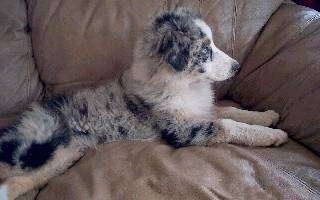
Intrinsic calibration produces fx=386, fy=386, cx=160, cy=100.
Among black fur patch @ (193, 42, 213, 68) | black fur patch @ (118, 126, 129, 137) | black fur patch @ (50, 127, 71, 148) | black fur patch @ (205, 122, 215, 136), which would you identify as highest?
black fur patch @ (193, 42, 213, 68)

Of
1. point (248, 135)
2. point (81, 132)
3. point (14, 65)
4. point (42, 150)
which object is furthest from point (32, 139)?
point (248, 135)

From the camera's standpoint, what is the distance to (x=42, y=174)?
→ 5.00 ft

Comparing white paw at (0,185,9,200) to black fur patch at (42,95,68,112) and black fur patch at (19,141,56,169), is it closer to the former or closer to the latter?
black fur patch at (19,141,56,169)

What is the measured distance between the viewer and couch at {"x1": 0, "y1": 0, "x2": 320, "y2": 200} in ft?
4.24

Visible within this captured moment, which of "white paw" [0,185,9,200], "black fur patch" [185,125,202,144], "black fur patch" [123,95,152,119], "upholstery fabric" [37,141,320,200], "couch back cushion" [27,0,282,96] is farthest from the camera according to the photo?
"couch back cushion" [27,0,282,96]

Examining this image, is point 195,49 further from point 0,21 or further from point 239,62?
point 0,21

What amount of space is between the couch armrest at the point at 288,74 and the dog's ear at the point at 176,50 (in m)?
0.39

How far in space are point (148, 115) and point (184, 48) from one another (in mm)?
339

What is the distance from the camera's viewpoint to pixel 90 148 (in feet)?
5.32

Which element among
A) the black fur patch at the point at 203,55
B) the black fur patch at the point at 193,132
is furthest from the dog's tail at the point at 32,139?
the black fur patch at the point at 203,55

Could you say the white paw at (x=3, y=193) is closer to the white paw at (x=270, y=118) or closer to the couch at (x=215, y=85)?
the couch at (x=215, y=85)

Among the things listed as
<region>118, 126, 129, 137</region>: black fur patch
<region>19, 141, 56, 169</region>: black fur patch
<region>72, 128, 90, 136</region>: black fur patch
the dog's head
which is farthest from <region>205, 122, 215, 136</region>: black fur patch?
<region>19, 141, 56, 169</region>: black fur patch

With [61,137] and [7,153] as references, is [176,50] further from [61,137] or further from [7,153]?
[7,153]

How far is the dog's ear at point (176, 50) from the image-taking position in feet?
4.92
